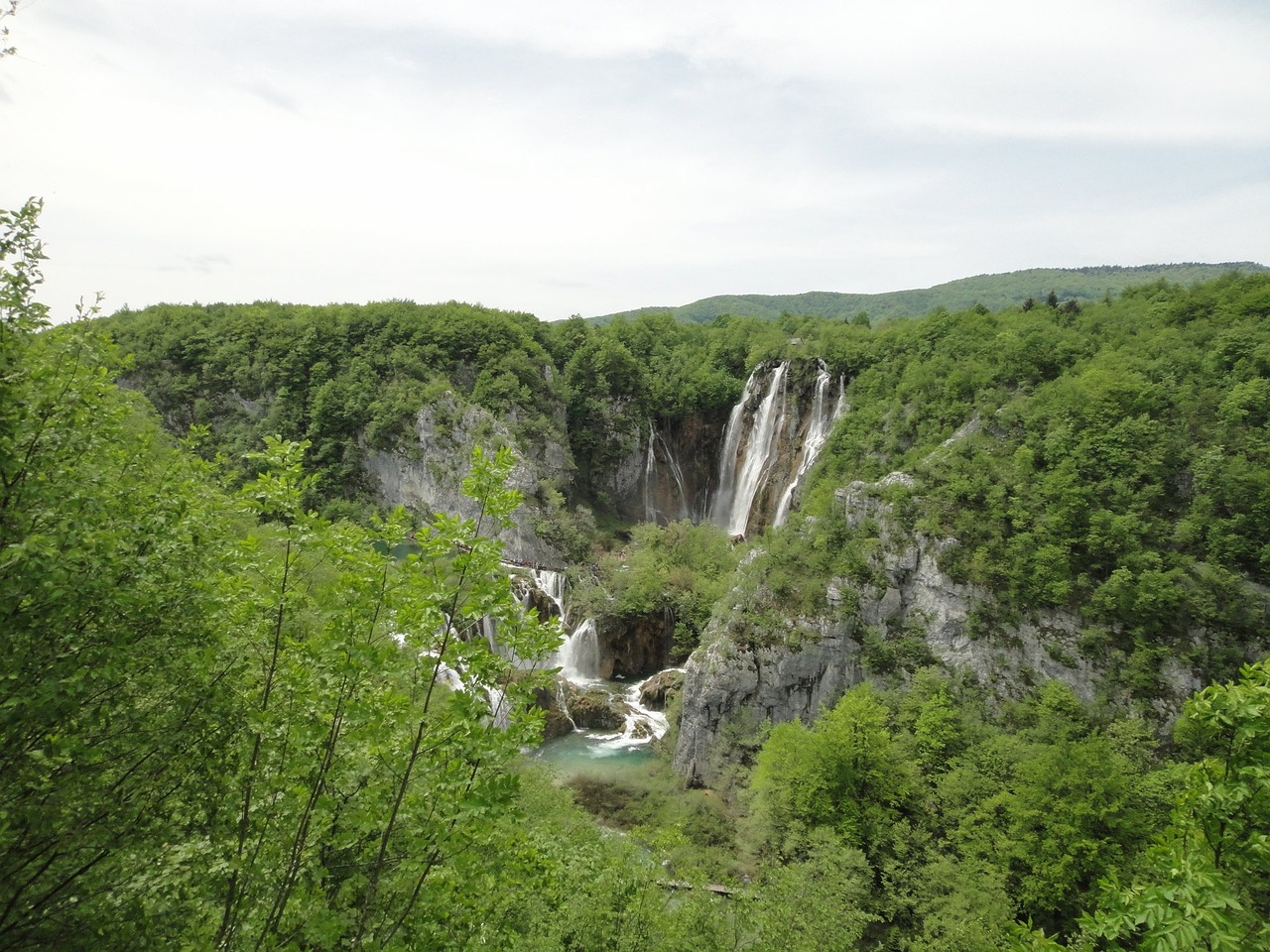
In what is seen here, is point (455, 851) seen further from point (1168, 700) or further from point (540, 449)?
point (540, 449)

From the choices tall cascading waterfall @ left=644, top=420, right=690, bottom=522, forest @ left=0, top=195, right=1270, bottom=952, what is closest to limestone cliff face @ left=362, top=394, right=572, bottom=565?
forest @ left=0, top=195, right=1270, bottom=952

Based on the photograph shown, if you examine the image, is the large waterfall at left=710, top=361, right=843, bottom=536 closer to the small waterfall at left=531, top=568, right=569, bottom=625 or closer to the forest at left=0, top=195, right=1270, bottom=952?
the forest at left=0, top=195, right=1270, bottom=952

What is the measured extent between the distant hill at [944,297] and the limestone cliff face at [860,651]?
96.5 m

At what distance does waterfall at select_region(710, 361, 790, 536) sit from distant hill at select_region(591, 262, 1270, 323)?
72.2m

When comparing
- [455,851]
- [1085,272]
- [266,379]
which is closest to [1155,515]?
[455,851]

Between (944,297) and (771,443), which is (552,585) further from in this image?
(944,297)

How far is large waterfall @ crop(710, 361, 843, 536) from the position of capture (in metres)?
42.0

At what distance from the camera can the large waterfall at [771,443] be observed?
4197 cm

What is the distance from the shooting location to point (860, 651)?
25266mm

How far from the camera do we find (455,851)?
486 cm

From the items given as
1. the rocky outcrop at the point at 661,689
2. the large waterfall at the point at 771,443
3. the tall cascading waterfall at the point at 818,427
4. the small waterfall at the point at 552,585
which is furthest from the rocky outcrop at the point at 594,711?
the large waterfall at the point at 771,443

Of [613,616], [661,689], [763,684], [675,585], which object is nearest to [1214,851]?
[763,684]

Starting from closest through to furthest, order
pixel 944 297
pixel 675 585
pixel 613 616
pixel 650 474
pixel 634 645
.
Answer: pixel 613 616 < pixel 634 645 < pixel 675 585 < pixel 650 474 < pixel 944 297

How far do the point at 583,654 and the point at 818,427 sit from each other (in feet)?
67.9
